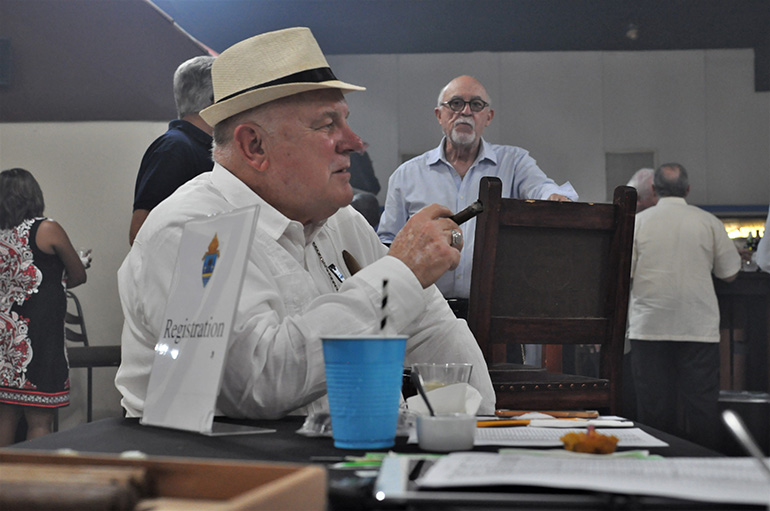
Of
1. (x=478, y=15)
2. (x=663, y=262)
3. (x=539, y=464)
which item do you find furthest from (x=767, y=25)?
(x=539, y=464)

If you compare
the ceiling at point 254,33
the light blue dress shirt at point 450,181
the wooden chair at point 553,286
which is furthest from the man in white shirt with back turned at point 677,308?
the ceiling at point 254,33

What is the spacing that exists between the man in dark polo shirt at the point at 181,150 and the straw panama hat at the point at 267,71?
3.83 feet

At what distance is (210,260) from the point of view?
979mm

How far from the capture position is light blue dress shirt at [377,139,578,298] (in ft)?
10.6

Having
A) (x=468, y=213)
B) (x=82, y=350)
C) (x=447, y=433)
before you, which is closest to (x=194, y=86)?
(x=468, y=213)

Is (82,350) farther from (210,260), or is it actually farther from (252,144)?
(210,260)

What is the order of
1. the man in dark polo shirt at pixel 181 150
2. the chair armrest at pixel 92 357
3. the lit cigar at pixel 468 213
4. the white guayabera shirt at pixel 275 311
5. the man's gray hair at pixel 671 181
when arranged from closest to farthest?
the white guayabera shirt at pixel 275 311 < the lit cigar at pixel 468 213 < the man in dark polo shirt at pixel 181 150 < the chair armrest at pixel 92 357 < the man's gray hair at pixel 671 181

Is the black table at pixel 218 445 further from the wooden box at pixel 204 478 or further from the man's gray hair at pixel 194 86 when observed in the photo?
the man's gray hair at pixel 194 86

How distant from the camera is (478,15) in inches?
266

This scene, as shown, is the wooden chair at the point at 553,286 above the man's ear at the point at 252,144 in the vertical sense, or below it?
below

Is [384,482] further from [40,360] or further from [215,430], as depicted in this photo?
[40,360]

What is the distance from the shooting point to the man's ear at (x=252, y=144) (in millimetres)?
1397

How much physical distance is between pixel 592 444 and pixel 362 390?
0.23 m

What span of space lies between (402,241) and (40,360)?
8.41ft
